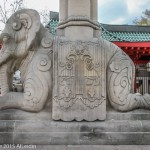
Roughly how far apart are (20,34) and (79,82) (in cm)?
131

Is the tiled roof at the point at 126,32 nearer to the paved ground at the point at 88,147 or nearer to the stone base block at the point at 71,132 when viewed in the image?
the stone base block at the point at 71,132

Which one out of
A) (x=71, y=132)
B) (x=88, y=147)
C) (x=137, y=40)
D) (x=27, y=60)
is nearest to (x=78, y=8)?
(x=27, y=60)

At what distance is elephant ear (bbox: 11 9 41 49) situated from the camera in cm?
429

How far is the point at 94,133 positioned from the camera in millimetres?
3996

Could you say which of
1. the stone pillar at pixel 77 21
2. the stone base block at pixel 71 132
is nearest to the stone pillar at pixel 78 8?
the stone pillar at pixel 77 21

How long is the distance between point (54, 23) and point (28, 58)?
821cm

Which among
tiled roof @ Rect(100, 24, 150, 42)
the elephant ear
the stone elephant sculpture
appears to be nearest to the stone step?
the stone elephant sculpture

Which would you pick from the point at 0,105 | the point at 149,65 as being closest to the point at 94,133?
the point at 0,105

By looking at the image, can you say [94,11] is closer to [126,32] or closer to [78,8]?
[78,8]

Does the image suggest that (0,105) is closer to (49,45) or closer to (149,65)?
(49,45)

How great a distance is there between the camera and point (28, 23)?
4.35m

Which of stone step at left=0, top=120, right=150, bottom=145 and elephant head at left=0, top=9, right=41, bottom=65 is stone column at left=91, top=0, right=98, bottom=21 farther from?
stone step at left=0, top=120, right=150, bottom=145

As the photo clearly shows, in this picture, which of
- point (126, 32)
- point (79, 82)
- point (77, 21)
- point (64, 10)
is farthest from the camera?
point (126, 32)

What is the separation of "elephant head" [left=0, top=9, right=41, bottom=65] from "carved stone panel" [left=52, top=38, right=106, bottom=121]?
48cm
